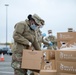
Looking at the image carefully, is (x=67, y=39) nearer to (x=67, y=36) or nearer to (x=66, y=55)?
(x=67, y=36)

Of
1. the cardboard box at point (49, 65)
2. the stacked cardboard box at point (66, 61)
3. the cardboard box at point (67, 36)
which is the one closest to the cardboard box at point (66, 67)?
the stacked cardboard box at point (66, 61)

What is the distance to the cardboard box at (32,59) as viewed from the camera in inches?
251

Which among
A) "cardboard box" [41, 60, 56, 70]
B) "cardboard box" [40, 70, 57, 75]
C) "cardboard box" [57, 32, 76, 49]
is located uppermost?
"cardboard box" [57, 32, 76, 49]

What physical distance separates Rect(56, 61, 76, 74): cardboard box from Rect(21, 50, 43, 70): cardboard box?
0.85m

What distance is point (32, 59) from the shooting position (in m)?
6.45

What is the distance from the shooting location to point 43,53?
262 inches

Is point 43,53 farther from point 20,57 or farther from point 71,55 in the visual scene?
point 71,55

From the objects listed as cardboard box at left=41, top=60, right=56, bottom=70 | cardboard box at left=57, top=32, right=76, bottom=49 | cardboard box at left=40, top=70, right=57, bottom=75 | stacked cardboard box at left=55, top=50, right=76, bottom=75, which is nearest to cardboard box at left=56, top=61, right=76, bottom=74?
stacked cardboard box at left=55, top=50, right=76, bottom=75

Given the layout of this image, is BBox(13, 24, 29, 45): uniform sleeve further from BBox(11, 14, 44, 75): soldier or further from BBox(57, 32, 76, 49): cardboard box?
BBox(57, 32, 76, 49): cardboard box

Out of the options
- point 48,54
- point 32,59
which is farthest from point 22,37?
point 48,54

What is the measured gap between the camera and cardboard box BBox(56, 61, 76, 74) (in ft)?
17.6

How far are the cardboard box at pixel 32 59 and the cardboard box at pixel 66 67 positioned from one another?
847 millimetres

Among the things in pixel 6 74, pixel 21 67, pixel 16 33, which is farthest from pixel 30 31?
pixel 6 74

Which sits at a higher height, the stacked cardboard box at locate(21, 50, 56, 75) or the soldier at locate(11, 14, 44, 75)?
the soldier at locate(11, 14, 44, 75)
